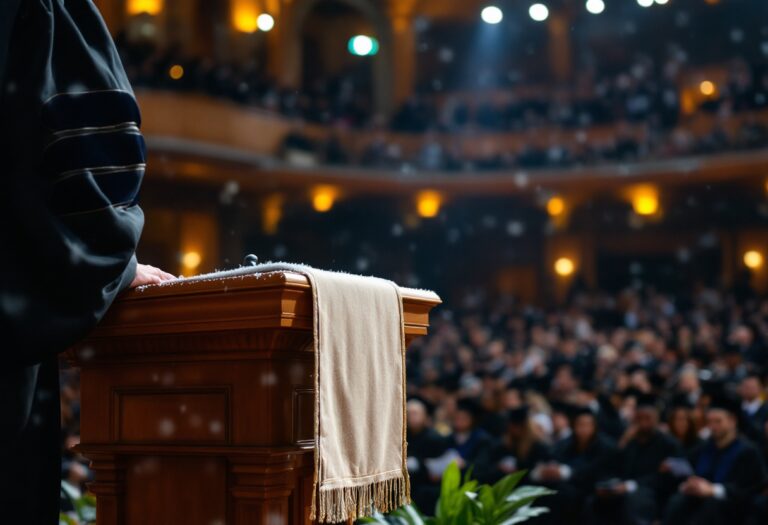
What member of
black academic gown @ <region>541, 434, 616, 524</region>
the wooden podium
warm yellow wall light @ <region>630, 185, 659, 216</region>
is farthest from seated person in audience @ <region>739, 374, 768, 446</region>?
warm yellow wall light @ <region>630, 185, 659, 216</region>

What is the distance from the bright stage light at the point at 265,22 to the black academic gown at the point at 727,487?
12.7 metres

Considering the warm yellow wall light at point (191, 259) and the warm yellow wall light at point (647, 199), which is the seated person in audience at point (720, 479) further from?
the warm yellow wall light at point (191, 259)

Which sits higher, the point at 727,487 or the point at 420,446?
the point at 420,446

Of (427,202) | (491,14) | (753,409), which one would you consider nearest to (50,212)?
(753,409)

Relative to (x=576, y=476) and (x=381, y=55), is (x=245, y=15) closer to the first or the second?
(x=381, y=55)

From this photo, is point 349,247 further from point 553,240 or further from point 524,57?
point 524,57

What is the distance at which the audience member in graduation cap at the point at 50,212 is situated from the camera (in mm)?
1471

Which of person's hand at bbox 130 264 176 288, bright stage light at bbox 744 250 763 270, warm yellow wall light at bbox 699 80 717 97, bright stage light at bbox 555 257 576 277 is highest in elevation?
warm yellow wall light at bbox 699 80 717 97

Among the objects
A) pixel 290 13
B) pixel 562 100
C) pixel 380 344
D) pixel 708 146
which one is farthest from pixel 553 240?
pixel 380 344

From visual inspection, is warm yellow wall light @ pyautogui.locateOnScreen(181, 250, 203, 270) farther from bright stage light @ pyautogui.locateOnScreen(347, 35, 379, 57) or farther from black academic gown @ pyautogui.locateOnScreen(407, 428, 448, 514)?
black academic gown @ pyautogui.locateOnScreen(407, 428, 448, 514)

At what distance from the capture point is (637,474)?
735cm

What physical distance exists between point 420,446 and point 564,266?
37.8 ft

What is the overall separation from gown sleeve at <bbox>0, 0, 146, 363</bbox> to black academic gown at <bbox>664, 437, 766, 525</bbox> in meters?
5.83

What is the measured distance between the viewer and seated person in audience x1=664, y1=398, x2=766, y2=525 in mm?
6598
